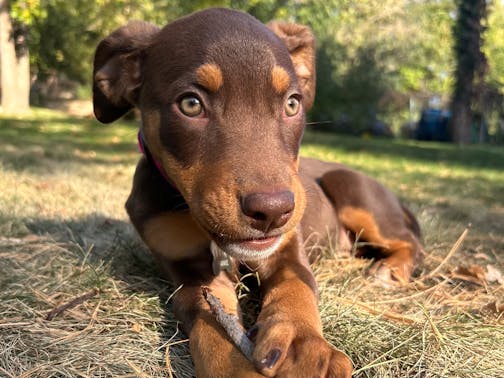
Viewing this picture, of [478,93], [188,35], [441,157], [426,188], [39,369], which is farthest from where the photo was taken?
[478,93]

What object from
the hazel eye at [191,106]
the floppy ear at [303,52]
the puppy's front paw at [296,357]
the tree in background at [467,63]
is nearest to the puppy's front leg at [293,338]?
the puppy's front paw at [296,357]

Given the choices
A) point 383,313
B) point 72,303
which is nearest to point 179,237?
point 72,303

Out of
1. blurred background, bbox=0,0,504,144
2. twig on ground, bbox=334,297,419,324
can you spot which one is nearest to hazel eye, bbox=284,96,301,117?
twig on ground, bbox=334,297,419,324

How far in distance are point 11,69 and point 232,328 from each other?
20.3 metres

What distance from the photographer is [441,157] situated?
15.5 m

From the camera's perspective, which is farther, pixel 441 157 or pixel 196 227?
pixel 441 157

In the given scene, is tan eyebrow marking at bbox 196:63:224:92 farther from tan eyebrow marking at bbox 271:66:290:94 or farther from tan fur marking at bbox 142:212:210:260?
tan fur marking at bbox 142:212:210:260

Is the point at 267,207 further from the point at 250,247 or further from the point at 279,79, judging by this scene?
the point at 279,79

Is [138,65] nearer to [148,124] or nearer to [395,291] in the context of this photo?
[148,124]

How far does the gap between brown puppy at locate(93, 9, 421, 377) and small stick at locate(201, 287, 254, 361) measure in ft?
0.12

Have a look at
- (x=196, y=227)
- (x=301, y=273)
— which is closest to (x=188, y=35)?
(x=196, y=227)

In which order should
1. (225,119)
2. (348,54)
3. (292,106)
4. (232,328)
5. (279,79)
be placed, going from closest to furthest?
(232,328) < (225,119) < (279,79) < (292,106) < (348,54)

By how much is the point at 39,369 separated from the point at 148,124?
4.02 ft

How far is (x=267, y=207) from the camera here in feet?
6.93
